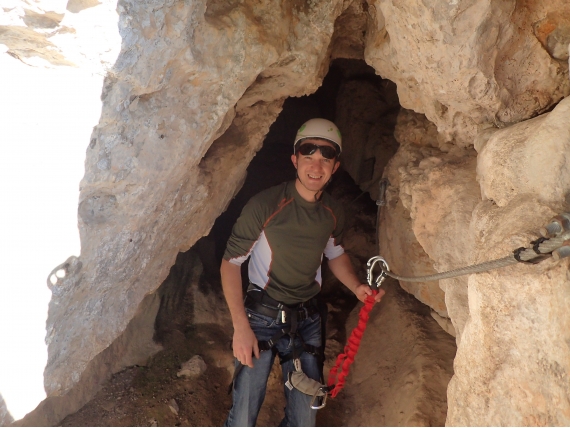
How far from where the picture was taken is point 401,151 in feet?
10.2

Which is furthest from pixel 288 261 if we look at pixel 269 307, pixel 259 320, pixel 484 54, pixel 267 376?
pixel 484 54

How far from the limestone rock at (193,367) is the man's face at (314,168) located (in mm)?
1870

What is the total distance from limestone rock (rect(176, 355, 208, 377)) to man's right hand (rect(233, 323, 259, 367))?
1127 millimetres

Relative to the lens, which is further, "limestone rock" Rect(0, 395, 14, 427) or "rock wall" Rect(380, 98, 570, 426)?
"limestone rock" Rect(0, 395, 14, 427)

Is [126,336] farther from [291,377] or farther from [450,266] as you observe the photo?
[450,266]

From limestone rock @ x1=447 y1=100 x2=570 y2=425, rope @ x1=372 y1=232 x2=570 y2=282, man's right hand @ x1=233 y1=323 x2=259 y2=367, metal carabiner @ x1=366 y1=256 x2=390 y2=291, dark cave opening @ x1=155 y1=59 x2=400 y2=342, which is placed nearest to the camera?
rope @ x1=372 y1=232 x2=570 y2=282

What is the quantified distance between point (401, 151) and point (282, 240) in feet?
3.84

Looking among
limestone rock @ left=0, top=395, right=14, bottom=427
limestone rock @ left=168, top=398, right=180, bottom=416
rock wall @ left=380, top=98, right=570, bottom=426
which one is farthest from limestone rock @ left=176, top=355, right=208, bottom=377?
rock wall @ left=380, top=98, right=570, bottom=426

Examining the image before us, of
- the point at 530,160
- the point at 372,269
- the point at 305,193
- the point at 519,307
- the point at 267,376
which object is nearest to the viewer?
the point at 519,307

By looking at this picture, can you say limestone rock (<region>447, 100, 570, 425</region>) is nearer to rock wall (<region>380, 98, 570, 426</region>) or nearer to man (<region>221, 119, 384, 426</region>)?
rock wall (<region>380, 98, 570, 426</region>)

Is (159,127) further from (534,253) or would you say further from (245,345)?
(534,253)

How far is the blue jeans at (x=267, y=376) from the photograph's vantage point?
2546 mm

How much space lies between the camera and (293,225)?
2697 mm

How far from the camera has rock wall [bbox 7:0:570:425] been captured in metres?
1.50
